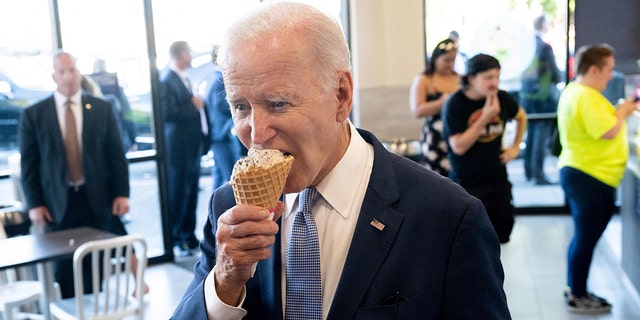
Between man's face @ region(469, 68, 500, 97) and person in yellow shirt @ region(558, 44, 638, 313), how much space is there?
0.65 metres

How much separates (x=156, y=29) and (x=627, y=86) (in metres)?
4.10

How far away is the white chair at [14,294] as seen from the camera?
459cm

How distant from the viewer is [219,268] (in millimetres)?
1405

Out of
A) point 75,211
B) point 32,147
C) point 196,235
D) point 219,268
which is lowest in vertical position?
point 196,235

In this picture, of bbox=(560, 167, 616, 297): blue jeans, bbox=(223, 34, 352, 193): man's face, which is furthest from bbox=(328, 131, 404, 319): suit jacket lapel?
bbox=(560, 167, 616, 297): blue jeans

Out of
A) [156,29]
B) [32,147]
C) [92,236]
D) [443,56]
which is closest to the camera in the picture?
[92,236]

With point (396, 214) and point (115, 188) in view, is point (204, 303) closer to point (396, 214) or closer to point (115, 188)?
point (396, 214)

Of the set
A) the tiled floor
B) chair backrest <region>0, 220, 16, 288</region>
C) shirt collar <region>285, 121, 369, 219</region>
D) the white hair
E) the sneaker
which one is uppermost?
the white hair

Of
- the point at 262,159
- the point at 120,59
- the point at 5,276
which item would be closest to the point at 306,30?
the point at 262,159

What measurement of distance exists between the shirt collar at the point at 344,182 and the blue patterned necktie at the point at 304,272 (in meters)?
0.06

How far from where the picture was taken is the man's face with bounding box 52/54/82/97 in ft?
18.6

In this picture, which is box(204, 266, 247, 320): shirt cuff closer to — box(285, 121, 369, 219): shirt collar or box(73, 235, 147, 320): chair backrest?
box(285, 121, 369, 219): shirt collar

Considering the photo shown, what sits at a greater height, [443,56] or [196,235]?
[443,56]

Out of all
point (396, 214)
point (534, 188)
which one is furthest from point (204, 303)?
point (534, 188)
